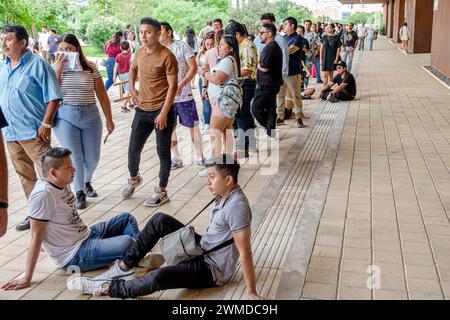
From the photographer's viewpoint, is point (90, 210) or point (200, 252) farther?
point (90, 210)

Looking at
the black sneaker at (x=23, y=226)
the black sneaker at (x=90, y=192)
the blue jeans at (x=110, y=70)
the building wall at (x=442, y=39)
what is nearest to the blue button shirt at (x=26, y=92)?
the black sneaker at (x=23, y=226)

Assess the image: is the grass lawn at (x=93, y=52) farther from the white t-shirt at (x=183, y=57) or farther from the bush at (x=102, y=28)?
the white t-shirt at (x=183, y=57)

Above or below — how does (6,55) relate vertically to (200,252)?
above

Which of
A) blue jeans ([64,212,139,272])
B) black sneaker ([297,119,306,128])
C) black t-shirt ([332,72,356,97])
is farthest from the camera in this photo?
black t-shirt ([332,72,356,97])

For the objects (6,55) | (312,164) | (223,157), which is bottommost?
(312,164)

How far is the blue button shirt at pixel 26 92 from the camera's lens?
13.6ft

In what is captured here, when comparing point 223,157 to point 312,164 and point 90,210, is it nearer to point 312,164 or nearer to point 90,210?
point 90,210

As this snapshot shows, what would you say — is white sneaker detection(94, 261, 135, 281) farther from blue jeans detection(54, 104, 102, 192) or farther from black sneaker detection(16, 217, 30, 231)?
blue jeans detection(54, 104, 102, 192)

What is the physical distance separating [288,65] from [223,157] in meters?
5.28

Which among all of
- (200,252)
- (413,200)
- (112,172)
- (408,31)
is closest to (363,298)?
(200,252)

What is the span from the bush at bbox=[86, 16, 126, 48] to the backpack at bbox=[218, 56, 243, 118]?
22.0 meters

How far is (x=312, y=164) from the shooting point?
6.24 metres

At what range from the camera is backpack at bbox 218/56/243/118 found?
540 centimetres

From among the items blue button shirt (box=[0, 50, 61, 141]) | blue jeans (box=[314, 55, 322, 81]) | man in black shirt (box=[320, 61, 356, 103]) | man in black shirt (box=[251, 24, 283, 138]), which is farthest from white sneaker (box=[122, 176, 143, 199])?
blue jeans (box=[314, 55, 322, 81])
